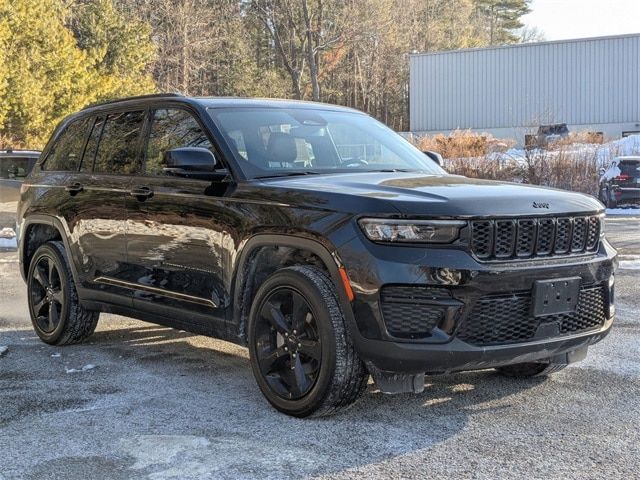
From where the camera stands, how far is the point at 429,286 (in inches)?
160

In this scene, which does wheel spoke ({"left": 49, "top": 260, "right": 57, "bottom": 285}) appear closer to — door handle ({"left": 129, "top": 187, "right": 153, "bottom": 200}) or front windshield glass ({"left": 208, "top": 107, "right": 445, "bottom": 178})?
door handle ({"left": 129, "top": 187, "right": 153, "bottom": 200})

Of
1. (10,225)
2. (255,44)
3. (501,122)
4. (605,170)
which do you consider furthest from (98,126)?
(255,44)

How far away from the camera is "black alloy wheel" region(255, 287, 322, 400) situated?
14.6 ft

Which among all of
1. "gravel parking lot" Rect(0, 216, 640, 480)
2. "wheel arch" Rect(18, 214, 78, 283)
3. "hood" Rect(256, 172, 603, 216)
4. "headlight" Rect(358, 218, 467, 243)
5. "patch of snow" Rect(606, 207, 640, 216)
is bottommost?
"gravel parking lot" Rect(0, 216, 640, 480)

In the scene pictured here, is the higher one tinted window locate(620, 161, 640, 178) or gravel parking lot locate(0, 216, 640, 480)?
tinted window locate(620, 161, 640, 178)

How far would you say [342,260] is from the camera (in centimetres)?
420

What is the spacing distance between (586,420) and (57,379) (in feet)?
10.8

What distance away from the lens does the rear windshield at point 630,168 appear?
67.6 ft

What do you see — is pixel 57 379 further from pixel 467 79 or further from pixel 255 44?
pixel 255 44

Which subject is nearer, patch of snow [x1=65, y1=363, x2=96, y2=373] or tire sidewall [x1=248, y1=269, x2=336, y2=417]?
tire sidewall [x1=248, y1=269, x2=336, y2=417]

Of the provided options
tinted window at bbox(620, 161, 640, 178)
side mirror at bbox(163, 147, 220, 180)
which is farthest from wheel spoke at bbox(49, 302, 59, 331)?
tinted window at bbox(620, 161, 640, 178)

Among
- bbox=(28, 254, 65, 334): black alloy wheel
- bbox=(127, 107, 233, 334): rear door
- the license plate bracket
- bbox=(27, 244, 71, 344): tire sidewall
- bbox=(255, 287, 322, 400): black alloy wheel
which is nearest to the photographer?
the license plate bracket

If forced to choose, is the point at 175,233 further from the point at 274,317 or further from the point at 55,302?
the point at 55,302

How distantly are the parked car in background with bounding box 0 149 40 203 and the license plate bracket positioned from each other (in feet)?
44.9
